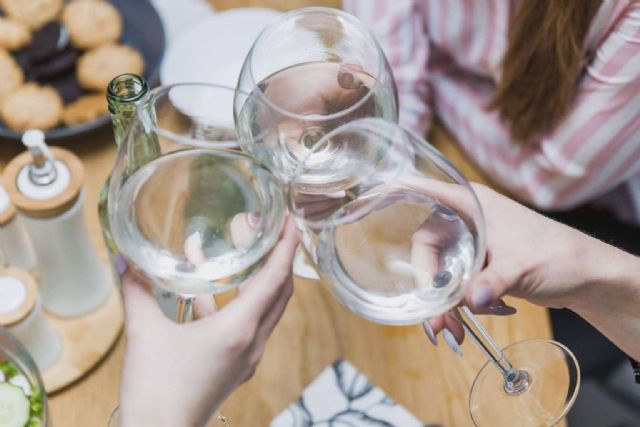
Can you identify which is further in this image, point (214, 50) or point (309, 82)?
point (214, 50)

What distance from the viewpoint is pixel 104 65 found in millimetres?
1037

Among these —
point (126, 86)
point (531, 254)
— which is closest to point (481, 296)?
point (531, 254)

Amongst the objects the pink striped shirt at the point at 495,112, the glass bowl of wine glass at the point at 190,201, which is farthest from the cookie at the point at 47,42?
the glass bowl of wine glass at the point at 190,201

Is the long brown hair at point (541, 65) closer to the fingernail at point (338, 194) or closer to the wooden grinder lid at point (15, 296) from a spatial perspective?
the fingernail at point (338, 194)

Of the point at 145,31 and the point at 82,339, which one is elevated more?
the point at 145,31

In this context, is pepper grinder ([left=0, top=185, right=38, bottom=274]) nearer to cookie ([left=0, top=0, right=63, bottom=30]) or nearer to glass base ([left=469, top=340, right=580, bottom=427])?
cookie ([left=0, top=0, right=63, bottom=30])

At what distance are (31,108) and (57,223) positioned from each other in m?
0.22

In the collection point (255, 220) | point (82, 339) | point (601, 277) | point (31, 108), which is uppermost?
point (255, 220)

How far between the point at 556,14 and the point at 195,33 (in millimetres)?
414

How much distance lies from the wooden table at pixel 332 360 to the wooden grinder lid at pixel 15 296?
12 cm

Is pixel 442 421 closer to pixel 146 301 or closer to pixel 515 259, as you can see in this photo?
pixel 515 259

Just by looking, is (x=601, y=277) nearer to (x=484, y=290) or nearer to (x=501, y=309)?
(x=501, y=309)

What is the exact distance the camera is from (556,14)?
95 cm

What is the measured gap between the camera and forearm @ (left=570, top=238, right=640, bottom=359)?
780 millimetres
